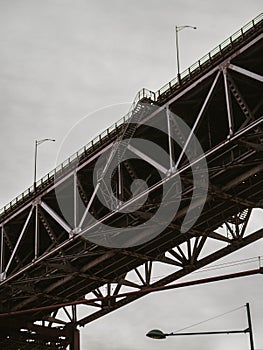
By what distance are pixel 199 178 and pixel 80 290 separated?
66.4 feet

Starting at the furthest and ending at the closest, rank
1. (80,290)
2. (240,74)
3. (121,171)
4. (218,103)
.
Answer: (80,290), (121,171), (218,103), (240,74)

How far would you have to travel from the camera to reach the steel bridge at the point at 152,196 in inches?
1596

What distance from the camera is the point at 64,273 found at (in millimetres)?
53344

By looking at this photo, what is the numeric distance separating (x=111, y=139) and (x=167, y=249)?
8245 mm

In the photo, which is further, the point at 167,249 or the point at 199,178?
the point at 167,249

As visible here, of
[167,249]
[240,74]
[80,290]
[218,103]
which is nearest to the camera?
[240,74]

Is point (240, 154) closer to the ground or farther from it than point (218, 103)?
closer to the ground

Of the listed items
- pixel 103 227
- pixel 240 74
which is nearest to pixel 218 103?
pixel 240 74

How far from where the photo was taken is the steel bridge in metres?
40.5

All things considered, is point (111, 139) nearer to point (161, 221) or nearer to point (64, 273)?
point (161, 221)

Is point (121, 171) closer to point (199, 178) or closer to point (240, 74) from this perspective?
point (199, 178)

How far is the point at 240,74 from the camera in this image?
133 feet

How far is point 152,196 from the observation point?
4597 centimetres

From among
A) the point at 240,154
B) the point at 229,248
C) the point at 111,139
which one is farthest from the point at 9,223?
the point at 240,154
